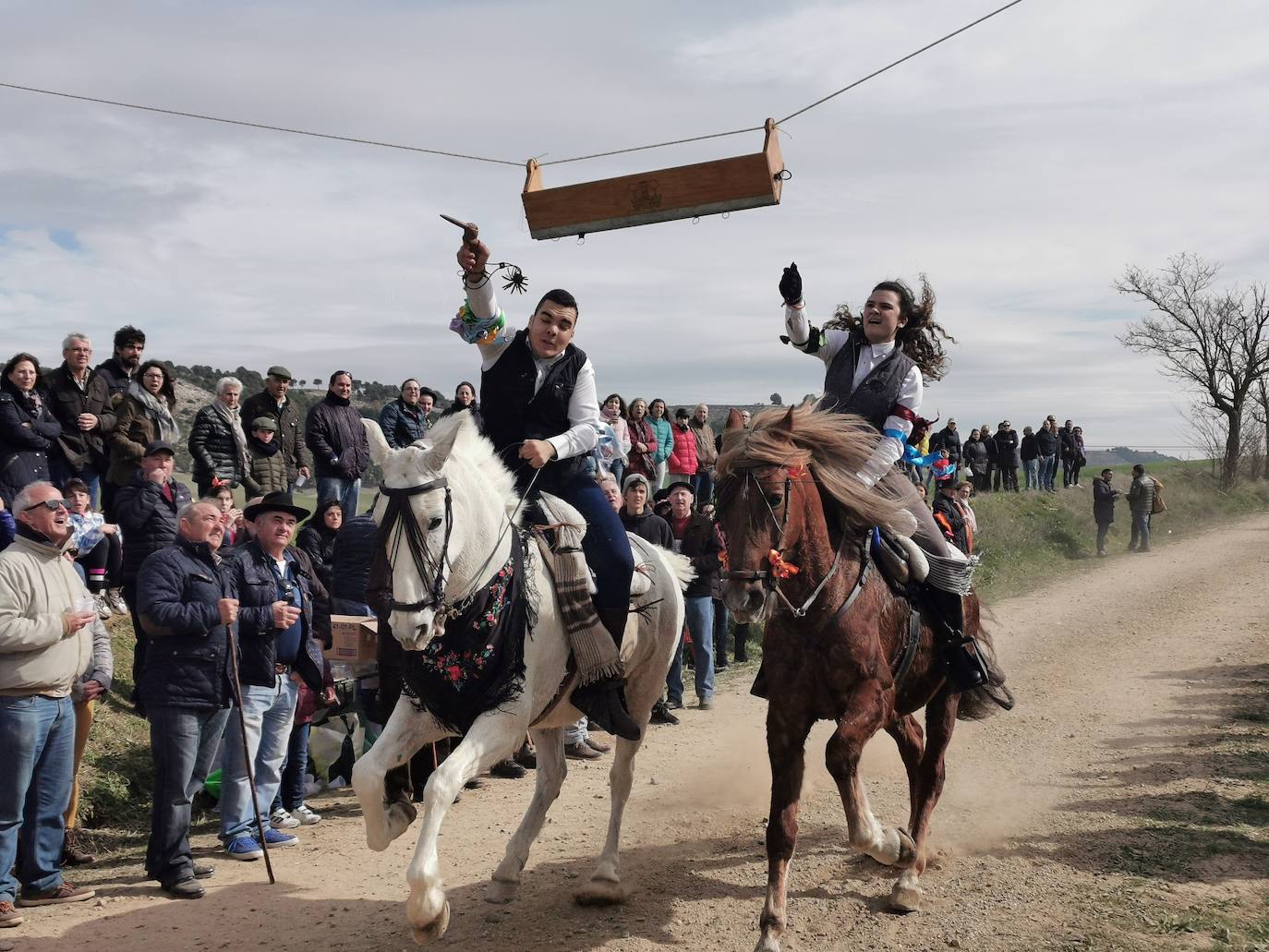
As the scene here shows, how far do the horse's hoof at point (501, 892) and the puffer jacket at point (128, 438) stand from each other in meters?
5.98

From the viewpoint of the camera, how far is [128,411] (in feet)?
33.6

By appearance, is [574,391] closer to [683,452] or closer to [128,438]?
[128,438]

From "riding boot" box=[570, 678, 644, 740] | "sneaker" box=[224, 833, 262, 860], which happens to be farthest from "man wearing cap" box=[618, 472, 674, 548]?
"riding boot" box=[570, 678, 644, 740]

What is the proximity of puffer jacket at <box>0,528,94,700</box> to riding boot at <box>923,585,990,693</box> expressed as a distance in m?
5.07

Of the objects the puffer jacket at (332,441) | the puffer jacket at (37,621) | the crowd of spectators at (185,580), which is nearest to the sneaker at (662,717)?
the crowd of spectators at (185,580)

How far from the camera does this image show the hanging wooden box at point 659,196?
6.50 meters

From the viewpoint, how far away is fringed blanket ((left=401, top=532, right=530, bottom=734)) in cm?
513

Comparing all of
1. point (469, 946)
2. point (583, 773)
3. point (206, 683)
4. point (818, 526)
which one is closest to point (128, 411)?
point (206, 683)

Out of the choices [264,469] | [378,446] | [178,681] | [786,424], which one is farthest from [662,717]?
[378,446]

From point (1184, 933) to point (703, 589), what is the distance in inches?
267

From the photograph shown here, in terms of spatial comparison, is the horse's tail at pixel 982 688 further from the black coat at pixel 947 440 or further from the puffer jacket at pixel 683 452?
the black coat at pixel 947 440

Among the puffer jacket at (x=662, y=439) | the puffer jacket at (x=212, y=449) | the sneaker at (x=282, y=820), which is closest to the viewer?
the sneaker at (x=282, y=820)

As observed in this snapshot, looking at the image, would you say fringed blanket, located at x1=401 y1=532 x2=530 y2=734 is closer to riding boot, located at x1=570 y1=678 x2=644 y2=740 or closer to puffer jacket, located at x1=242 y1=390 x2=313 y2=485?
riding boot, located at x1=570 y1=678 x2=644 y2=740

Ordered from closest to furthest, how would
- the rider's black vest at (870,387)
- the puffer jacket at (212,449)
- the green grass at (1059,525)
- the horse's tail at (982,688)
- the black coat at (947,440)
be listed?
1. the rider's black vest at (870,387)
2. the horse's tail at (982,688)
3. the puffer jacket at (212,449)
4. the green grass at (1059,525)
5. the black coat at (947,440)
